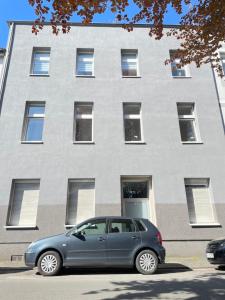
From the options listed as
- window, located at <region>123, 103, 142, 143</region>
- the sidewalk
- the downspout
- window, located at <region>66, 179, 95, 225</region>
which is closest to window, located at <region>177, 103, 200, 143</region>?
window, located at <region>123, 103, 142, 143</region>

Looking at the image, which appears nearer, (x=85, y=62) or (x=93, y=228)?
(x=93, y=228)

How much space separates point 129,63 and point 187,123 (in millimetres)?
4888

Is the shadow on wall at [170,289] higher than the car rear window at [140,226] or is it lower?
lower

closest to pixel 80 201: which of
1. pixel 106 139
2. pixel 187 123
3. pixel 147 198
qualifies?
pixel 147 198

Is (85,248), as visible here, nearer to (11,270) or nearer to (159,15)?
(11,270)

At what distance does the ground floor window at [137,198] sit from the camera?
522 inches

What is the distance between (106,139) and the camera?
14203 millimetres

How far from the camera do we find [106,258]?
8930mm

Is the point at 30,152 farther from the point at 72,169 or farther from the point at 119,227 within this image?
the point at 119,227

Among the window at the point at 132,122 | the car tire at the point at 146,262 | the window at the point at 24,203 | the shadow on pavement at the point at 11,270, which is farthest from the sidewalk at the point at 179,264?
the window at the point at 132,122

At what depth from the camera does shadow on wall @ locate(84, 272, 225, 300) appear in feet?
20.2

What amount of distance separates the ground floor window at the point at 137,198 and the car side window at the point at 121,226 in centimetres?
360

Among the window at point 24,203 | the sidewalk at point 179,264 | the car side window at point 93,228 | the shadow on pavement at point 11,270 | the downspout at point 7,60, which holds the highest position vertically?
the downspout at point 7,60

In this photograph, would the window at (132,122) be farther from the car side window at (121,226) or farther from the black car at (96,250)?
the black car at (96,250)
